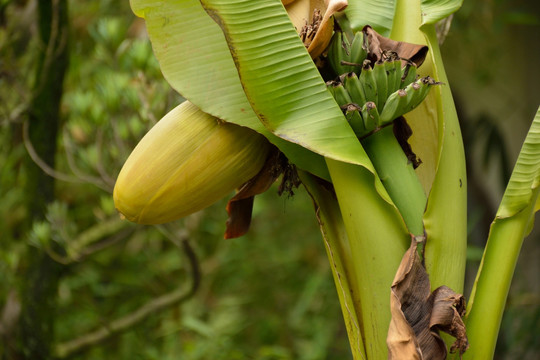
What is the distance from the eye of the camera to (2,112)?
48.7 inches

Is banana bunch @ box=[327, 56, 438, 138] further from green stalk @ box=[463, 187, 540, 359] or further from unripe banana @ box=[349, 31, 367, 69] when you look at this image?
green stalk @ box=[463, 187, 540, 359]

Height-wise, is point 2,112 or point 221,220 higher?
point 2,112

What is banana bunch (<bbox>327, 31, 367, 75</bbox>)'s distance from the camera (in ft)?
1.68

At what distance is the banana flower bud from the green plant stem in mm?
94

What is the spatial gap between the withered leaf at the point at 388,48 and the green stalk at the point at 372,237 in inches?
4.0

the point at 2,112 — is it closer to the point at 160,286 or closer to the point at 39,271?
the point at 39,271

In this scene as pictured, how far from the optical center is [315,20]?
Result: 533 mm

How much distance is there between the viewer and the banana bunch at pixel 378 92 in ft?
1.59

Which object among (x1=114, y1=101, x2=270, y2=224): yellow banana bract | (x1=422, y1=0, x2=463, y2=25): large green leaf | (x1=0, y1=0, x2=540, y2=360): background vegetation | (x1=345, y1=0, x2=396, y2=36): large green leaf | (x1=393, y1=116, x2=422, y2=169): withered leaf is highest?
(x1=422, y1=0, x2=463, y2=25): large green leaf

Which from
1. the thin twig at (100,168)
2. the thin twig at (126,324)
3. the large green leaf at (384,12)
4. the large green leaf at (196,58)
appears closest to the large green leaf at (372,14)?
the large green leaf at (384,12)

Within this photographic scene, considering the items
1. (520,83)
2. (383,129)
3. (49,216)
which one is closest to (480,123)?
(520,83)

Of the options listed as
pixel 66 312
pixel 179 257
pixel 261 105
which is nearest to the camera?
pixel 261 105

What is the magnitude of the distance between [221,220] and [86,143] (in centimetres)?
51

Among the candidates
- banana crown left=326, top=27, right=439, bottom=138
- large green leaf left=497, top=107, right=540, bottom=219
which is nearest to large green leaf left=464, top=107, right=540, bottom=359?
large green leaf left=497, top=107, right=540, bottom=219
